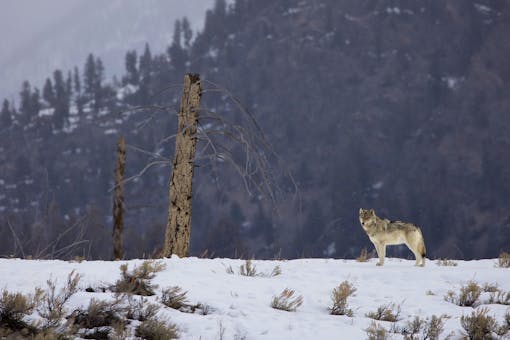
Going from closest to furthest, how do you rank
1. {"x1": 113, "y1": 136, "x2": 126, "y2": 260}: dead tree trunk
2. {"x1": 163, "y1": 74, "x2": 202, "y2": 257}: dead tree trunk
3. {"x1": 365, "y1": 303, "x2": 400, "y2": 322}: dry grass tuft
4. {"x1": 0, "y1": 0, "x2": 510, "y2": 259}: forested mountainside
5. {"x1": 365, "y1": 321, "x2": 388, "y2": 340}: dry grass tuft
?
{"x1": 365, "y1": 321, "x2": 388, "y2": 340}: dry grass tuft < {"x1": 365, "y1": 303, "x2": 400, "y2": 322}: dry grass tuft < {"x1": 163, "y1": 74, "x2": 202, "y2": 257}: dead tree trunk < {"x1": 113, "y1": 136, "x2": 126, "y2": 260}: dead tree trunk < {"x1": 0, "y1": 0, "x2": 510, "y2": 259}: forested mountainside

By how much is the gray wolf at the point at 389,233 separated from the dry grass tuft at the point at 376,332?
15.6 feet

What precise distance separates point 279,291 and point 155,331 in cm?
231

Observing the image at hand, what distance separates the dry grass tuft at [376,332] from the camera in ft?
20.9

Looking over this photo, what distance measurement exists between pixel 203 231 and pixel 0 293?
141 m

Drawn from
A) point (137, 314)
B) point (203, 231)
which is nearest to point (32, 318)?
point (137, 314)

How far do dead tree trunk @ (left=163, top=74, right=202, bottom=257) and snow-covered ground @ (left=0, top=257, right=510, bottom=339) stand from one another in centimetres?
157

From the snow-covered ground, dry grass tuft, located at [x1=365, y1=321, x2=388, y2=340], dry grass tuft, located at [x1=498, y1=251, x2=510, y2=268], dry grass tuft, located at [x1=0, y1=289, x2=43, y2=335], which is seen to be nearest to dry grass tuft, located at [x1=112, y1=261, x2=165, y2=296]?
the snow-covered ground

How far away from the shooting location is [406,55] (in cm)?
18675

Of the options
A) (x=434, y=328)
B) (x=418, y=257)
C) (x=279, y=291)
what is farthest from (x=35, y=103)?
(x=434, y=328)

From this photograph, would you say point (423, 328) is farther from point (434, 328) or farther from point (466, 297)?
point (466, 297)

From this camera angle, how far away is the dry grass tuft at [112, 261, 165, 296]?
6951 millimetres

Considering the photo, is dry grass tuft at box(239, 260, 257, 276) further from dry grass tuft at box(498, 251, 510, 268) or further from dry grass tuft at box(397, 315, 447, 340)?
dry grass tuft at box(498, 251, 510, 268)

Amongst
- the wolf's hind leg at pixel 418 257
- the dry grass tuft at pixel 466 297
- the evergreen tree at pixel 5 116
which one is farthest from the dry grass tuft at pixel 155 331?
the evergreen tree at pixel 5 116

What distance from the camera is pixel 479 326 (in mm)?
6684
